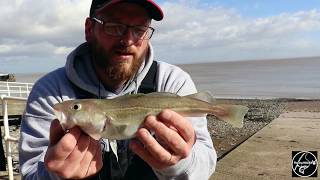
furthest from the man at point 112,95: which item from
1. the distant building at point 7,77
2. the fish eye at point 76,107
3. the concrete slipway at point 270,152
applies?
the distant building at point 7,77

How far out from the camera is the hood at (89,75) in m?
3.86

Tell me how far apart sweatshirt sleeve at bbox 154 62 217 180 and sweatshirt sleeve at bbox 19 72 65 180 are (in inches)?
36.6

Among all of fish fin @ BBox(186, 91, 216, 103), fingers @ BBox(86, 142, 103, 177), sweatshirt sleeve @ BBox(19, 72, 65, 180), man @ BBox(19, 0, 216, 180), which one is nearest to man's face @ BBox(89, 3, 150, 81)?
man @ BBox(19, 0, 216, 180)

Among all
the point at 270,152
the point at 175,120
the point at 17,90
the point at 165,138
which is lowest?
the point at 17,90

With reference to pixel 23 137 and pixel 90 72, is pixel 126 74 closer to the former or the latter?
pixel 90 72

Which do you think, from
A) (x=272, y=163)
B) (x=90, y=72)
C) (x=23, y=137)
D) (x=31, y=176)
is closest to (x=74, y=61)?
(x=90, y=72)

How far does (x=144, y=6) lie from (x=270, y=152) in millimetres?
6132

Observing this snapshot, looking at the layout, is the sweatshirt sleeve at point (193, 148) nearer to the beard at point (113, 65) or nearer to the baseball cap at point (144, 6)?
the beard at point (113, 65)

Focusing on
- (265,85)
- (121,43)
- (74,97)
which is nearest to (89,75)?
(74,97)

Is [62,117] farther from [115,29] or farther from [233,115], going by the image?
[233,115]

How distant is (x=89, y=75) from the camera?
13.0 ft

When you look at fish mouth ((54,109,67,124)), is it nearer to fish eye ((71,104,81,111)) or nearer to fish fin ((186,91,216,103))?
fish eye ((71,104,81,111))

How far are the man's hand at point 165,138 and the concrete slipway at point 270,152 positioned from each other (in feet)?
13.8

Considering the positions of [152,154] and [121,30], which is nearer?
[152,154]
